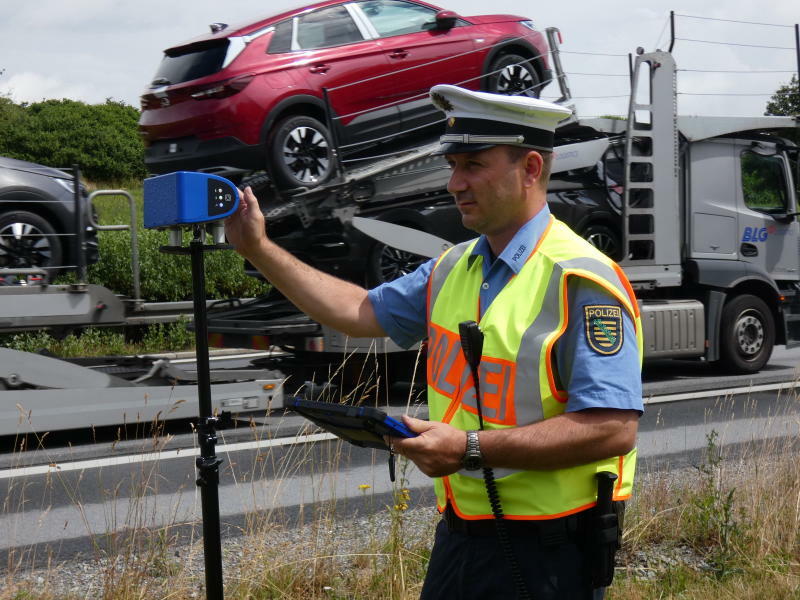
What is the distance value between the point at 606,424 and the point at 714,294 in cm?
939

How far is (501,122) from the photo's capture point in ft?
7.54

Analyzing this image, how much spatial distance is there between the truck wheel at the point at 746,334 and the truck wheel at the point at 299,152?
15.5 feet

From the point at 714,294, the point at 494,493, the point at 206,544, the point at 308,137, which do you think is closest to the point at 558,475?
the point at 494,493

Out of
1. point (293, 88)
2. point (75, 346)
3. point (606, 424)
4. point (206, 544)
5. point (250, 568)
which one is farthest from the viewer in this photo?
point (75, 346)

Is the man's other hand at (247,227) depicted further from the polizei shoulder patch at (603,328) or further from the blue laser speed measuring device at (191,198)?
the polizei shoulder patch at (603,328)

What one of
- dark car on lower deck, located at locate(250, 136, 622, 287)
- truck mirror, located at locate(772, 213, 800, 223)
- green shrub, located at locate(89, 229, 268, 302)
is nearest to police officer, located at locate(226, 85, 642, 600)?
dark car on lower deck, located at locate(250, 136, 622, 287)

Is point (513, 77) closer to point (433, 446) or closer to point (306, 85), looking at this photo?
point (306, 85)

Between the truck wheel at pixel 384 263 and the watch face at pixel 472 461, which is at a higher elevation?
the truck wheel at pixel 384 263

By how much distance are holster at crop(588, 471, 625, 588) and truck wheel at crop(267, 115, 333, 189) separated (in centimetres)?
685

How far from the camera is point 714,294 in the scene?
11055 mm

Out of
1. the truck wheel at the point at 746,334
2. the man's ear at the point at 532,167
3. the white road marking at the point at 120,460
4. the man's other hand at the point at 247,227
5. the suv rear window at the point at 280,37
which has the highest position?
the suv rear window at the point at 280,37

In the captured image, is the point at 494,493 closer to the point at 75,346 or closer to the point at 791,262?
the point at 791,262

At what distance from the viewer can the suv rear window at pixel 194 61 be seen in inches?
352

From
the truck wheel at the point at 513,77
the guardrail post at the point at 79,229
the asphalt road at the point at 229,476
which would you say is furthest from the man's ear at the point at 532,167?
the truck wheel at the point at 513,77
